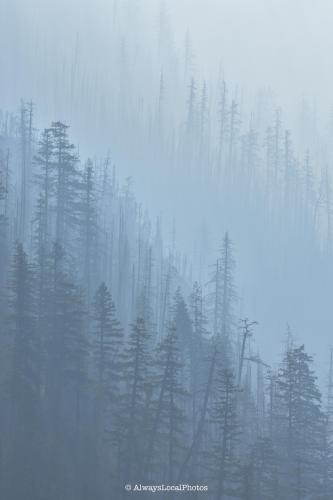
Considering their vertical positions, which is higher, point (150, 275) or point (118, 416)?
point (150, 275)

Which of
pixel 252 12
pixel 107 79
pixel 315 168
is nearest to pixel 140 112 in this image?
pixel 107 79

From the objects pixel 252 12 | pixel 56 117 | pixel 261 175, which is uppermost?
pixel 252 12

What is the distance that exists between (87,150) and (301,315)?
37.0 meters

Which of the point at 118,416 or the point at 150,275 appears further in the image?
the point at 150,275

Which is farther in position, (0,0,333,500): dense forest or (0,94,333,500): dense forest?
(0,0,333,500): dense forest

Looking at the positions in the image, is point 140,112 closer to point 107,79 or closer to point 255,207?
point 107,79

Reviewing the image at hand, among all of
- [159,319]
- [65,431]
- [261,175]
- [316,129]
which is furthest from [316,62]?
[65,431]

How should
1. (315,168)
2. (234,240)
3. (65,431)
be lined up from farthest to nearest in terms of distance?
1. (315,168)
2. (234,240)
3. (65,431)

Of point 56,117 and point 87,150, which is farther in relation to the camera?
point 56,117

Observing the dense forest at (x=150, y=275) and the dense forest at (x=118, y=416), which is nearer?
the dense forest at (x=118, y=416)

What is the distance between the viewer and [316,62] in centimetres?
15762

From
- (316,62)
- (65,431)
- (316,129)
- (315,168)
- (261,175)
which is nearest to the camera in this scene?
(65,431)

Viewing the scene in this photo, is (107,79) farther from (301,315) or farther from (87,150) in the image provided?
(301,315)

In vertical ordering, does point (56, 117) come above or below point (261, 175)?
above
